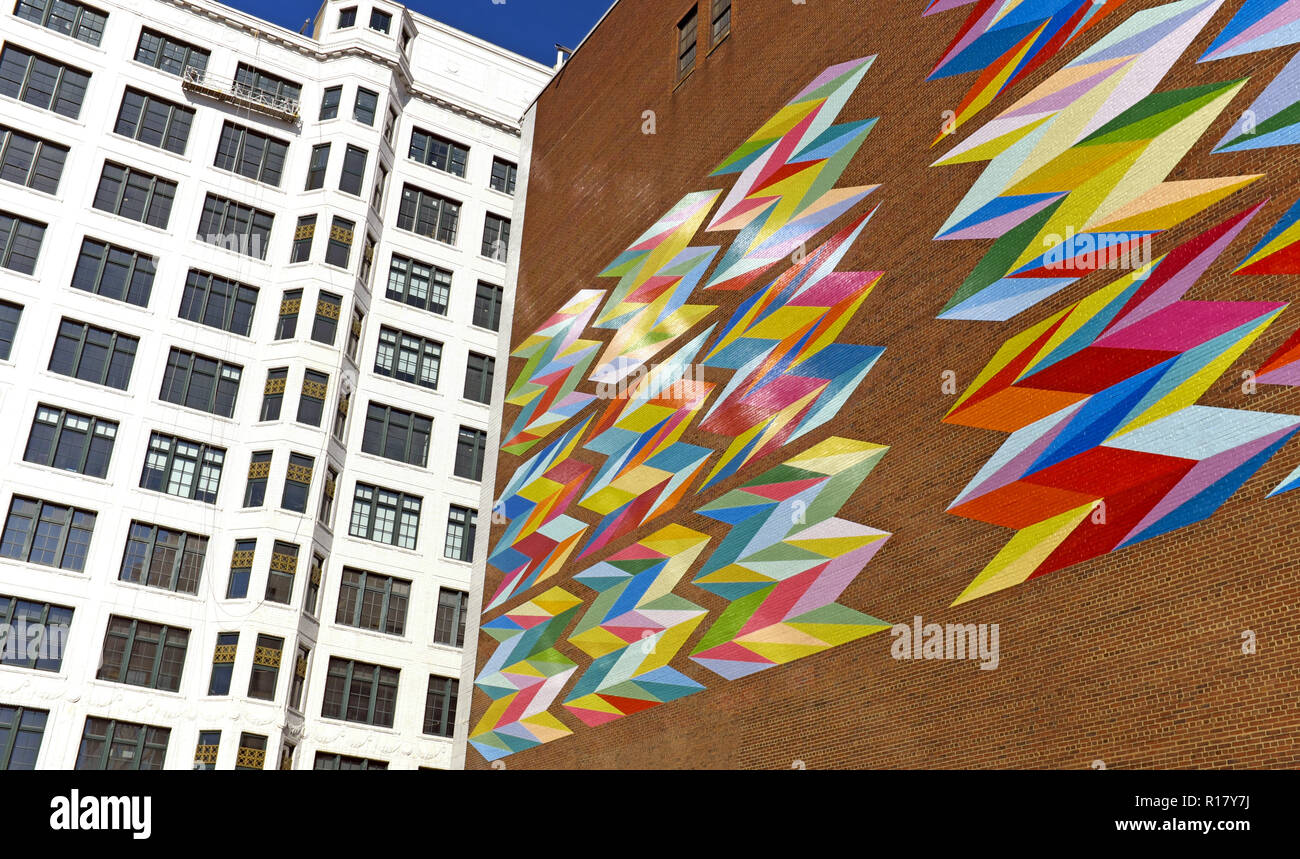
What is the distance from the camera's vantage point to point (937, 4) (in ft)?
80.1

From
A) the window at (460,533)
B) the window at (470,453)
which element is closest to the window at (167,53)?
the window at (470,453)

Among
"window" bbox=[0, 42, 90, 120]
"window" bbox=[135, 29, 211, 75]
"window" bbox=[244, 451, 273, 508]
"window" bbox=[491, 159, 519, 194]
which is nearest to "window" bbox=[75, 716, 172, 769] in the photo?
"window" bbox=[244, 451, 273, 508]

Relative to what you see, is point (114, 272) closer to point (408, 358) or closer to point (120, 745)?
point (408, 358)

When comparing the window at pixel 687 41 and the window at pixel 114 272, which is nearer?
the window at pixel 687 41

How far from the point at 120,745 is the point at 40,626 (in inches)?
176

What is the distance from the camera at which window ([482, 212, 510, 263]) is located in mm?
51062

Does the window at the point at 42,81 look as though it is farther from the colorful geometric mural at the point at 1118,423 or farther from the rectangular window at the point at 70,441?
the colorful geometric mural at the point at 1118,423

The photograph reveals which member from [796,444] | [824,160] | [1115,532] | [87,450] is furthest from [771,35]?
[87,450]

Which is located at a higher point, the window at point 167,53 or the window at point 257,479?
the window at point 167,53

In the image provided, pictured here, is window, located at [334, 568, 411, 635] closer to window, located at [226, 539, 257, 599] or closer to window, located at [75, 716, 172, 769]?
window, located at [226, 539, 257, 599]

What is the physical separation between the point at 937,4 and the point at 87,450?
30650 mm

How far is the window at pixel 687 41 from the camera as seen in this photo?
3419 centimetres

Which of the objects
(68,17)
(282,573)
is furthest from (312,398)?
(68,17)

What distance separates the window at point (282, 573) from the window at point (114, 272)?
10.4 m
